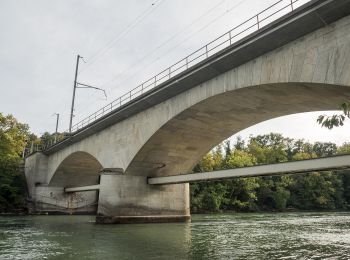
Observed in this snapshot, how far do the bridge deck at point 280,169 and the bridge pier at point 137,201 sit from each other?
3393mm

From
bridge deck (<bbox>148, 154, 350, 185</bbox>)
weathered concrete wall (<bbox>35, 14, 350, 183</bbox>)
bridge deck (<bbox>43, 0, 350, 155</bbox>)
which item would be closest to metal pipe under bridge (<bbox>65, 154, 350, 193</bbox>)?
bridge deck (<bbox>148, 154, 350, 185</bbox>)

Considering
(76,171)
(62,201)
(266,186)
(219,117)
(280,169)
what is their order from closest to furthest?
(280,169) → (219,117) → (76,171) → (62,201) → (266,186)

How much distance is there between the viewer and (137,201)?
25750 millimetres

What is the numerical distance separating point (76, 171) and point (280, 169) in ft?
95.9

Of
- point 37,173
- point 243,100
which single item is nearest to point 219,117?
point 243,100

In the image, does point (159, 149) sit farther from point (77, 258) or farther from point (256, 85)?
point (77, 258)

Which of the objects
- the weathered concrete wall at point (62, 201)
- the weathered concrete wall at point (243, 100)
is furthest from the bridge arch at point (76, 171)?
the weathered concrete wall at point (243, 100)

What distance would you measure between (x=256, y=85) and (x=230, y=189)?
41.0m

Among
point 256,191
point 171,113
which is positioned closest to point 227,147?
point 256,191

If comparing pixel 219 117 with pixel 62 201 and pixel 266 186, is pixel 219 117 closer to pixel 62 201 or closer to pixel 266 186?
pixel 62 201

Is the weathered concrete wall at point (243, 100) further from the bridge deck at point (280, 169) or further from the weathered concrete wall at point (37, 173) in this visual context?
the weathered concrete wall at point (37, 173)

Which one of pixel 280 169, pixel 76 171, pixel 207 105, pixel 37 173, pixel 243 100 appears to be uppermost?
pixel 207 105

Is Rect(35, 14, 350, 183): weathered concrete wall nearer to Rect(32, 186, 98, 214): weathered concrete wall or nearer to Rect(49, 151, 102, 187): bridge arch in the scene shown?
Rect(49, 151, 102, 187): bridge arch

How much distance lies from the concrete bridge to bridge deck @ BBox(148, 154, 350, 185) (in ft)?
7.99
